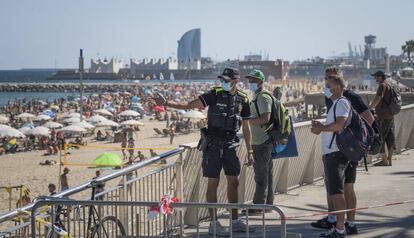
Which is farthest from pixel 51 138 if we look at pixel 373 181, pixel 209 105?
pixel 209 105

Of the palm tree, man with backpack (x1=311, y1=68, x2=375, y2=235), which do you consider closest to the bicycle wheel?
man with backpack (x1=311, y1=68, x2=375, y2=235)

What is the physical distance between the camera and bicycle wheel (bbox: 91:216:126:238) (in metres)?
5.42

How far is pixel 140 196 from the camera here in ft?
22.9

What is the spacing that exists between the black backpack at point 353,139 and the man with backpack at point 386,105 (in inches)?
145

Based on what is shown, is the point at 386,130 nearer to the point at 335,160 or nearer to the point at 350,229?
the point at 350,229

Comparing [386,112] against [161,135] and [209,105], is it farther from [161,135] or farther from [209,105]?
[161,135]

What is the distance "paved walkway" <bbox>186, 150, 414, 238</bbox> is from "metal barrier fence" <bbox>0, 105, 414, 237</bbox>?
199 millimetres

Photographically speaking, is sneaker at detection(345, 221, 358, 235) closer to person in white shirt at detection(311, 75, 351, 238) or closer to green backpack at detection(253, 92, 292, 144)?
person in white shirt at detection(311, 75, 351, 238)

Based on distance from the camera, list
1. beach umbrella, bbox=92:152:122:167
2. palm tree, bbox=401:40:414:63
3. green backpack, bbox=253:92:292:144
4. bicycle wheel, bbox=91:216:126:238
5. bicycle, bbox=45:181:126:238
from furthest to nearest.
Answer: palm tree, bbox=401:40:414:63 < beach umbrella, bbox=92:152:122:167 < green backpack, bbox=253:92:292:144 < bicycle wheel, bbox=91:216:126:238 < bicycle, bbox=45:181:126:238

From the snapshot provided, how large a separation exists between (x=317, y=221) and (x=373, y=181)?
301 centimetres

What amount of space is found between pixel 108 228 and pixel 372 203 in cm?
362

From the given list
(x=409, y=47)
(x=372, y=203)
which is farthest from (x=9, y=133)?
(x=409, y=47)

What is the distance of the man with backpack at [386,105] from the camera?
951 cm

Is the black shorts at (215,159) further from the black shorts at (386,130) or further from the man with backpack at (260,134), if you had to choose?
the black shorts at (386,130)
